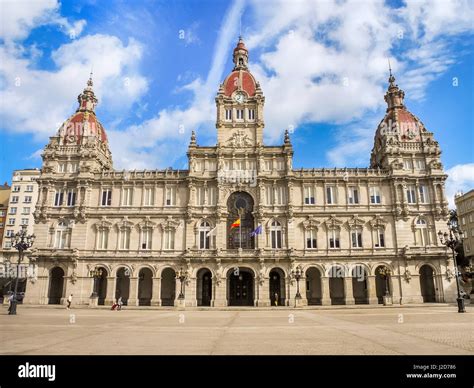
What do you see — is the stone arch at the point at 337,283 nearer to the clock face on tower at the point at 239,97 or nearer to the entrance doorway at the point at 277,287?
the entrance doorway at the point at 277,287

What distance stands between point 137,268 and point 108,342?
129 ft

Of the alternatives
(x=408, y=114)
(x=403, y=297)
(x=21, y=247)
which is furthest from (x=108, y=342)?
(x=408, y=114)

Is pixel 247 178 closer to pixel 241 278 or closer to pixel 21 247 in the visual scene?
pixel 241 278

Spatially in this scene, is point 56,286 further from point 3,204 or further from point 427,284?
point 427,284

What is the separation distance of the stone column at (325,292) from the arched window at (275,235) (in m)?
7.76

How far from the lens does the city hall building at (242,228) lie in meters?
50.3

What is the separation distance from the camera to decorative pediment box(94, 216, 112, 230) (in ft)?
174

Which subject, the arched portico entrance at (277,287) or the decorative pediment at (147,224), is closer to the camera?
the arched portico entrance at (277,287)

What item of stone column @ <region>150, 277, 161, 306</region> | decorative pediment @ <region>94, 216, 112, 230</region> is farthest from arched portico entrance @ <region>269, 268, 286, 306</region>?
decorative pediment @ <region>94, 216, 112, 230</region>

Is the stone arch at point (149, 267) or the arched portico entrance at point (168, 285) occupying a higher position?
the stone arch at point (149, 267)

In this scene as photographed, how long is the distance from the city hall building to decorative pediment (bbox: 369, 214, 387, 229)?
149mm

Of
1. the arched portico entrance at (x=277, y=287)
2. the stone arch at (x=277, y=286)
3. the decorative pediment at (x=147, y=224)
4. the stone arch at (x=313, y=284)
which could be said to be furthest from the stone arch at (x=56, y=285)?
the stone arch at (x=313, y=284)

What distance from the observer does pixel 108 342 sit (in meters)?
13.6

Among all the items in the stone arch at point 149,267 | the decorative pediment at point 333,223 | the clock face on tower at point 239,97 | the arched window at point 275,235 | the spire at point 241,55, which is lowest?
the stone arch at point 149,267
